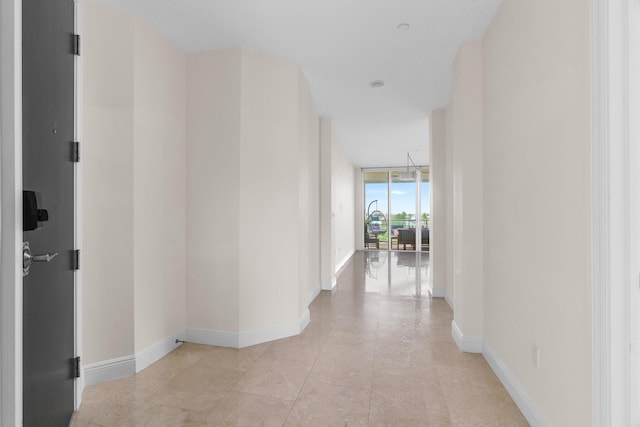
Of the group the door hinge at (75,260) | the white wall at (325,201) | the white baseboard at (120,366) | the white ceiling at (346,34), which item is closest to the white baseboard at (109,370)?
the white baseboard at (120,366)

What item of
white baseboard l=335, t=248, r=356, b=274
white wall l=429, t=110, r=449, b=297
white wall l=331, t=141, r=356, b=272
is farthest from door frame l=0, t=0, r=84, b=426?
white baseboard l=335, t=248, r=356, b=274

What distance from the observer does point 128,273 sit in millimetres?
2312

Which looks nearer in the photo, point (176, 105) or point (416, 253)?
point (176, 105)

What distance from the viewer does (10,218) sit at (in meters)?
1.06

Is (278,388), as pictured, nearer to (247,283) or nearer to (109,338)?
(247,283)

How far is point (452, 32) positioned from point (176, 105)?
2.53 meters

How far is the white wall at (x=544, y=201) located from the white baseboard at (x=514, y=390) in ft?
0.14

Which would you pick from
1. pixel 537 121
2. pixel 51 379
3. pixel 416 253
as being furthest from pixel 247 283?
pixel 416 253

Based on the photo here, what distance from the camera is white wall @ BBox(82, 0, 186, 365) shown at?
217 centimetres

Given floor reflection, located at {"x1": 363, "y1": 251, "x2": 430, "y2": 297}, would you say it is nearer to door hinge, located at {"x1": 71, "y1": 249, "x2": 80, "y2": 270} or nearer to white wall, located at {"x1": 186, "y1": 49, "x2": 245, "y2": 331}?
white wall, located at {"x1": 186, "y1": 49, "x2": 245, "y2": 331}

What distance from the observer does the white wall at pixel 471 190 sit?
8.81ft

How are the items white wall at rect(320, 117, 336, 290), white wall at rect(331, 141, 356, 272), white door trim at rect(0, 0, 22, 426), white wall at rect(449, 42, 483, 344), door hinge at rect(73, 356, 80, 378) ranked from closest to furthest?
white door trim at rect(0, 0, 22, 426)
door hinge at rect(73, 356, 80, 378)
white wall at rect(449, 42, 483, 344)
white wall at rect(320, 117, 336, 290)
white wall at rect(331, 141, 356, 272)

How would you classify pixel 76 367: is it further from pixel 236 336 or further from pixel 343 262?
pixel 343 262

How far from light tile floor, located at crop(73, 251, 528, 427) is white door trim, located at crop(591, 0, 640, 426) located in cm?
85
